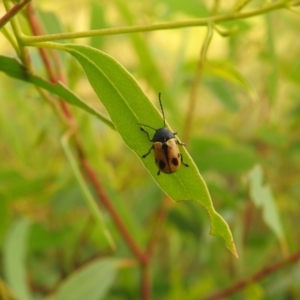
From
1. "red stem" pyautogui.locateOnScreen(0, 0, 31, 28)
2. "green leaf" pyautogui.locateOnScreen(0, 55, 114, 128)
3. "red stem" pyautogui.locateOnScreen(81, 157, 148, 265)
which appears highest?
"red stem" pyautogui.locateOnScreen(81, 157, 148, 265)

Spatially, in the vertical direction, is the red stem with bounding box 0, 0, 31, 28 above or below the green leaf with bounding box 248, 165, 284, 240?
below

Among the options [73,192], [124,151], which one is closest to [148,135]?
[73,192]

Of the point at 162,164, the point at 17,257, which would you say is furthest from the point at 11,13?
the point at 17,257

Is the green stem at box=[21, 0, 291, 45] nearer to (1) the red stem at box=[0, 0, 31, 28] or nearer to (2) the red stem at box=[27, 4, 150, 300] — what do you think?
(1) the red stem at box=[0, 0, 31, 28]

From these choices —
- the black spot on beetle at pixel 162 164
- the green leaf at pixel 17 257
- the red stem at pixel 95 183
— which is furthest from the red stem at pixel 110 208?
the black spot on beetle at pixel 162 164

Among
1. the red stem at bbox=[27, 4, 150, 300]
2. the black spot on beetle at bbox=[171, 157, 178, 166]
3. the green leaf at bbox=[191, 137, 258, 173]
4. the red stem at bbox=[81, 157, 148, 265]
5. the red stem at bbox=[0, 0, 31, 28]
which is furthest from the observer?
the green leaf at bbox=[191, 137, 258, 173]

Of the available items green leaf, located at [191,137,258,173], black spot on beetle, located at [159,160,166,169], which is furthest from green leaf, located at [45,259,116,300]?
black spot on beetle, located at [159,160,166,169]

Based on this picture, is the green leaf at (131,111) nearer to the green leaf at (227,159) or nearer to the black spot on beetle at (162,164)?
the black spot on beetle at (162,164)
